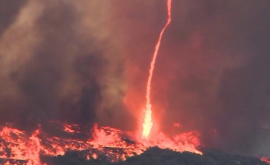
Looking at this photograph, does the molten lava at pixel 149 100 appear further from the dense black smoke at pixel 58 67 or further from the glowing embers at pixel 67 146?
the glowing embers at pixel 67 146

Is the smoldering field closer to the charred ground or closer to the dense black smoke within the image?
the dense black smoke

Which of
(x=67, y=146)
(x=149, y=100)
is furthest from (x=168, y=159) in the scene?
(x=149, y=100)

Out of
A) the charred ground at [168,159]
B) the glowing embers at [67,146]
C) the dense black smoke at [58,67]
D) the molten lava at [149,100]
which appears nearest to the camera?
the glowing embers at [67,146]

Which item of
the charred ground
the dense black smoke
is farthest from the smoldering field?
the charred ground

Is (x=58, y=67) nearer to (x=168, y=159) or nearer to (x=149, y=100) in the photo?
(x=149, y=100)

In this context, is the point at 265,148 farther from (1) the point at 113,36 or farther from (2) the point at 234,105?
(1) the point at 113,36

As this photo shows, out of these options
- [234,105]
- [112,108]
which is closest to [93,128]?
[112,108]

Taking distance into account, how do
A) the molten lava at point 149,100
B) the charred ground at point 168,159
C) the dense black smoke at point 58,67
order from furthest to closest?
the molten lava at point 149,100 → the dense black smoke at point 58,67 → the charred ground at point 168,159

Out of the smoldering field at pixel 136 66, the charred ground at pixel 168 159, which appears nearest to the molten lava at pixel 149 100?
the smoldering field at pixel 136 66
